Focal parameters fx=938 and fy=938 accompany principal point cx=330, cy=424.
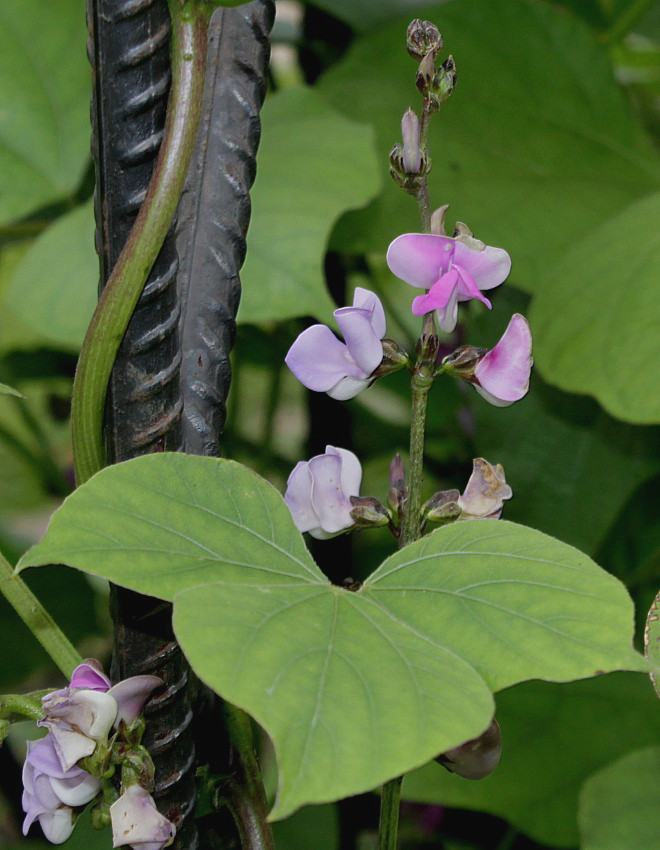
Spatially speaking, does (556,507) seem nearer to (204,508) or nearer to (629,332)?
(629,332)

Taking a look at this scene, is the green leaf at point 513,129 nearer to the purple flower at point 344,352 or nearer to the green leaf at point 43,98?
the green leaf at point 43,98

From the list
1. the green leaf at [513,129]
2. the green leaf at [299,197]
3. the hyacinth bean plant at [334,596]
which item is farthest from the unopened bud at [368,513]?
the green leaf at [513,129]

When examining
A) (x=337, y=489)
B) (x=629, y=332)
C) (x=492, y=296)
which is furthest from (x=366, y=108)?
(x=337, y=489)

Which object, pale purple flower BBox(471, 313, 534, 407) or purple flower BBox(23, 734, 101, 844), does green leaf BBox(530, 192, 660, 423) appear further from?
purple flower BBox(23, 734, 101, 844)

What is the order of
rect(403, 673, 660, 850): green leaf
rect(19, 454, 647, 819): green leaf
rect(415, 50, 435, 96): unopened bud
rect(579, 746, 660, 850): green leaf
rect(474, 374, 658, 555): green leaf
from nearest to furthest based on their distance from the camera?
rect(19, 454, 647, 819): green leaf
rect(415, 50, 435, 96): unopened bud
rect(579, 746, 660, 850): green leaf
rect(403, 673, 660, 850): green leaf
rect(474, 374, 658, 555): green leaf

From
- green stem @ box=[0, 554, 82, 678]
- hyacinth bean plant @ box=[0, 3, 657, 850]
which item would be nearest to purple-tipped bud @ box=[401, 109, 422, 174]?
hyacinth bean plant @ box=[0, 3, 657, 850]

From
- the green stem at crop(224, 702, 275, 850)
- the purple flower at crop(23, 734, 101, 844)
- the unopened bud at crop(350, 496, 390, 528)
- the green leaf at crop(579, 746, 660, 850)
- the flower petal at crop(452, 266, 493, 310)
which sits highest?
the flower petal at crop(452, 266, 493, 310)

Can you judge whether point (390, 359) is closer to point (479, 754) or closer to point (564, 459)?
point (479, 754)

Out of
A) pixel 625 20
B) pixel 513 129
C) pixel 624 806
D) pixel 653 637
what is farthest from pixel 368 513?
pixel 625 20
